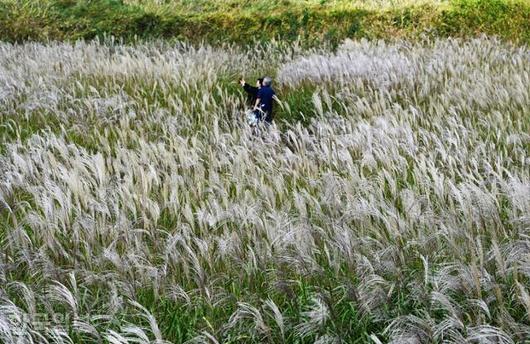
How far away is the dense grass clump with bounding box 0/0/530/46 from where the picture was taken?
508 inches

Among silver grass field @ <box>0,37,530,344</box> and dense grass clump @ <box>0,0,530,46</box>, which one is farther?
dense grass clump @ <box>0,0,530,46</box>

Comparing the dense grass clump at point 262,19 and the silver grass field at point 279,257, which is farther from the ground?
the silver grass field at point 279,257

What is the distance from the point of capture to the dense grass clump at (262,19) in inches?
508

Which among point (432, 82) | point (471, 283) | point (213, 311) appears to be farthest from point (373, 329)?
point (432, 82)

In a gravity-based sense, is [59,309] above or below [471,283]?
below

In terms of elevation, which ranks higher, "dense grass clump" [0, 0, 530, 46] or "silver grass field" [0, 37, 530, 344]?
"silver grass field" [0, 37, 530, 344]

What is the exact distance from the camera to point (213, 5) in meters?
16.2

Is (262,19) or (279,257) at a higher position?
(279,257)

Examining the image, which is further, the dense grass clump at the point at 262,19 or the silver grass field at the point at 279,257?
the dense grass clump at the point at 262,19

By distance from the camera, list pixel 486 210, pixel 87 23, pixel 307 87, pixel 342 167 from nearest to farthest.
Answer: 1. pixel 486 210
2. pixel 342 167
3. pixel 307 87
4. pixel 87 23

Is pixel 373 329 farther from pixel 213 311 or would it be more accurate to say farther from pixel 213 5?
pixel 213 5

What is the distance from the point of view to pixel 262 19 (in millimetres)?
14328

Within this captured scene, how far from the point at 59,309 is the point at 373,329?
46.9 inches

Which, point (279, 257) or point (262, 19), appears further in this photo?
point (262, 19)
